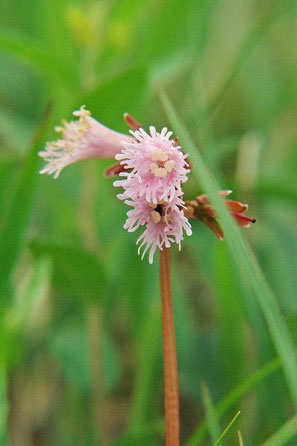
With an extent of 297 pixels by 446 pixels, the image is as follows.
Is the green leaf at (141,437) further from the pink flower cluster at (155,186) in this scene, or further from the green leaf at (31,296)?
the pink flower cluster at (155,186)

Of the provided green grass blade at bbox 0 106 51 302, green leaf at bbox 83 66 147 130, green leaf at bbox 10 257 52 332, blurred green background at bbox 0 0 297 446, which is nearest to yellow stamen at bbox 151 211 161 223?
blurred green background at bbox 0 0 297 446

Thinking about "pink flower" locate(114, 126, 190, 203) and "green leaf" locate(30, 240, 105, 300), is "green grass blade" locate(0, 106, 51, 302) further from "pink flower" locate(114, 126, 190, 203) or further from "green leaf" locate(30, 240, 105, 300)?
"pink flower" locate(114, 126, 190, 203)

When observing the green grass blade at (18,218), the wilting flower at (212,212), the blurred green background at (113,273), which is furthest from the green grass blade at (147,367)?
the wilting flower at (212,212)

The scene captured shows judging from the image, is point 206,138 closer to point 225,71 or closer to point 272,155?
point 272,155

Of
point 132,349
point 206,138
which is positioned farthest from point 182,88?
point 132,349

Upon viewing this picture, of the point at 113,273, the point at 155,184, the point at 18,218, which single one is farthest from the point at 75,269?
the point at 155,184

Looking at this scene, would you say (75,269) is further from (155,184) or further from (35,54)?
(155,184)
